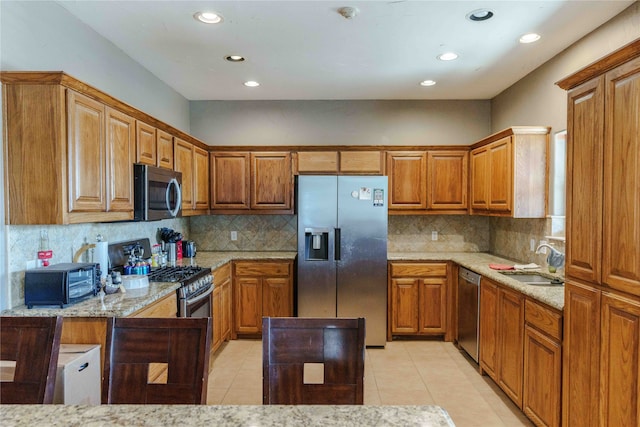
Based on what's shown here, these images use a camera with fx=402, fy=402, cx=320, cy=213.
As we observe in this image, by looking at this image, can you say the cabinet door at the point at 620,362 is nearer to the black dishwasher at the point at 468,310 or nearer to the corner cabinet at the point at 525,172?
the black dishwasher at the point at 468,310

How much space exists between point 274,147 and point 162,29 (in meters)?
1.86

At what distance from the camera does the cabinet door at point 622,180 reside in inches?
65.9

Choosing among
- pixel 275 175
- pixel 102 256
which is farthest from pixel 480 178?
pixel 102 256

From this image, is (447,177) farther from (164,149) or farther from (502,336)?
(164,149)

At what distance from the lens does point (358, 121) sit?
15.6 ft

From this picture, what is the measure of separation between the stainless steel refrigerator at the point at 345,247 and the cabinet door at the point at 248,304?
0.46 meters

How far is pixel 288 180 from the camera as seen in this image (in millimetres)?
4496

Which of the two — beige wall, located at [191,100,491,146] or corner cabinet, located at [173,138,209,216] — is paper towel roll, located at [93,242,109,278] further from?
beige wall, located at [191,100,491,146]

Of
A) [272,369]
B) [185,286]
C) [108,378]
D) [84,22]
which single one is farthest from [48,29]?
[272,369]

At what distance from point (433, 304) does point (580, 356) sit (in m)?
2.24

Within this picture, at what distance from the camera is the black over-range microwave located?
285 centimetres

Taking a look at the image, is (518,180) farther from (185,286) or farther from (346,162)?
(185,286)

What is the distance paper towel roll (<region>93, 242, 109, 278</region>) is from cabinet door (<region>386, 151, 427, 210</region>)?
112 inches

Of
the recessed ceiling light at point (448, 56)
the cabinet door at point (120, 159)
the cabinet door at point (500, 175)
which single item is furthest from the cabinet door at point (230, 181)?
the cabinet door at point (500, 175)
